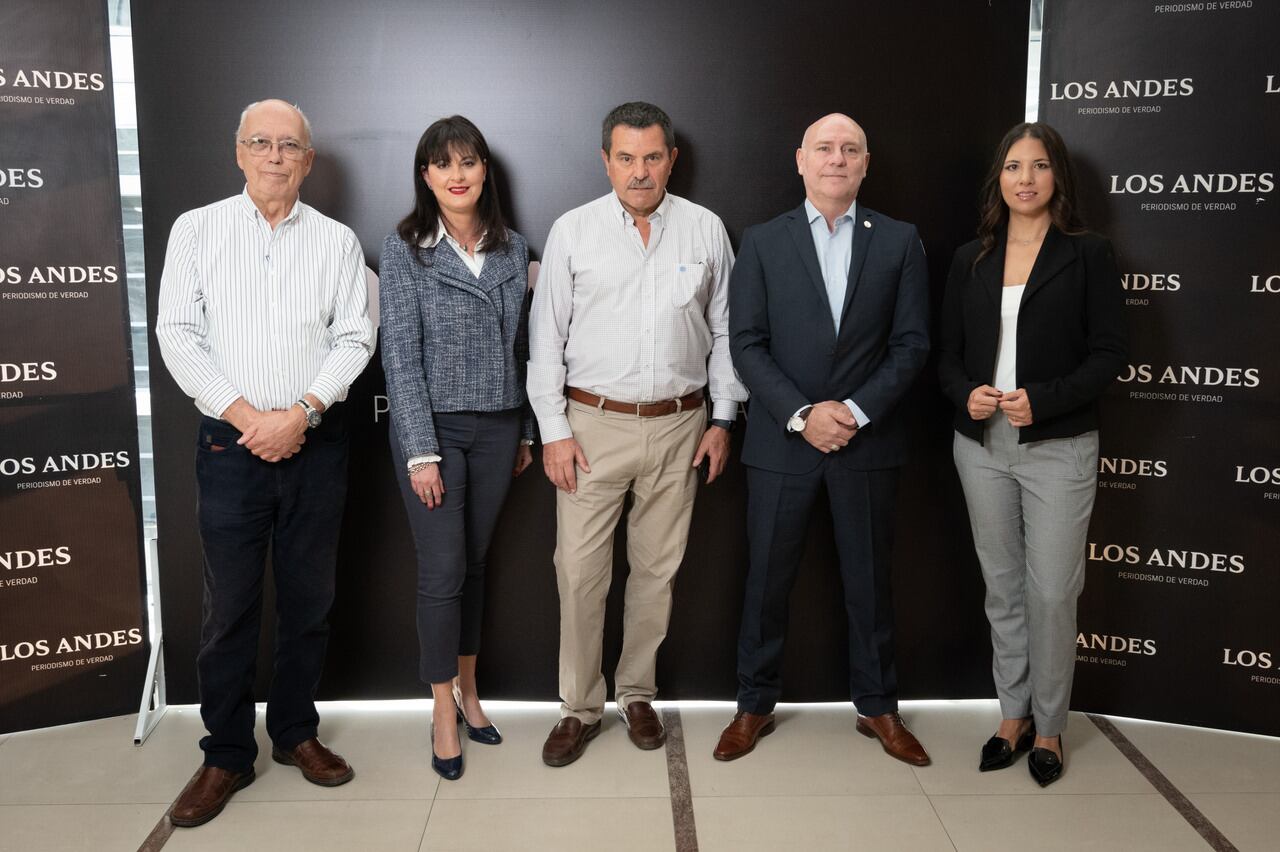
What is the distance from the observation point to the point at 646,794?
2969 millimetres

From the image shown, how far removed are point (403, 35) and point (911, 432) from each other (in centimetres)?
217

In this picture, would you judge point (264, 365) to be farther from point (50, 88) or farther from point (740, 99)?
point (740, 99)

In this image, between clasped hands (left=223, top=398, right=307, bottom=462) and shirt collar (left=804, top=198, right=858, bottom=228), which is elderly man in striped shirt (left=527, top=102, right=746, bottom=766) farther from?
clasped hands (left=223, top=398, right=307, bottom=462)

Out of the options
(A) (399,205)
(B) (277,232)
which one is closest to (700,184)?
(A) (399,205)

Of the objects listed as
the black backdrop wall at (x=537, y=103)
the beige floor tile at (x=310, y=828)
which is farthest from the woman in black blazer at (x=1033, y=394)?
the beige floor tile at (x=310, y=828)

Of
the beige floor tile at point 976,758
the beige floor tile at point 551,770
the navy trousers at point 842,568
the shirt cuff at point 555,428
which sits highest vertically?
the shirt cuff at point 555,428

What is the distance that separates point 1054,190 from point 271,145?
2259mm

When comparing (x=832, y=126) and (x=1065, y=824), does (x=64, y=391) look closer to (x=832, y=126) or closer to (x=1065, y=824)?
(x=832, y=126)

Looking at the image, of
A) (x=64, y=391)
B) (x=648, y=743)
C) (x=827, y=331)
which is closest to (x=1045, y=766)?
(x=648, y=743)

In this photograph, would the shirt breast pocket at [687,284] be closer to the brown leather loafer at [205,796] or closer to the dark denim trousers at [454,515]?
the dark denim trousers at [454,515]

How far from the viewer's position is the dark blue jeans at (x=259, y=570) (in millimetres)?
2787

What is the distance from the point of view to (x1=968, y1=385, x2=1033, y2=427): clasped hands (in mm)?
2891

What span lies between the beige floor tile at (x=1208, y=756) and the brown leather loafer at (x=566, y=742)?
1.83 metres

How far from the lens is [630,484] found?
A: 3258 mm
